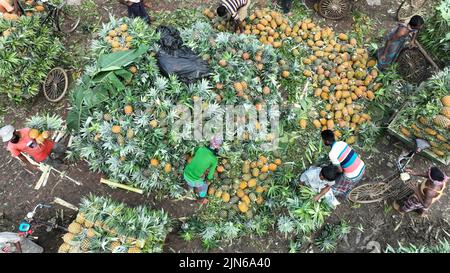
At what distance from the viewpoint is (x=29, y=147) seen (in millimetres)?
5613

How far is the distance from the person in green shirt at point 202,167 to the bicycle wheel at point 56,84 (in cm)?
334

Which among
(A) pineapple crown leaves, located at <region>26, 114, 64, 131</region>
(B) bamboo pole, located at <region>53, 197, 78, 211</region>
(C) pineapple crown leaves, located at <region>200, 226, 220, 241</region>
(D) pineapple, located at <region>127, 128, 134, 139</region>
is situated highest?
(D) pineapple, located at <region>127, 128, 134, 139</region>

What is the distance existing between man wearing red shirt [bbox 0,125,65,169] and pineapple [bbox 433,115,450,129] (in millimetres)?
6516

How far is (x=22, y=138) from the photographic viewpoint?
559 cm

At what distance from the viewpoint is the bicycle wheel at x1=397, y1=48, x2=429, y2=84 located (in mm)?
6772

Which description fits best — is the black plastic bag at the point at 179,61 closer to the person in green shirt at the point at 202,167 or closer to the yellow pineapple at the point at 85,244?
the person in green shirt at the point at 202,167

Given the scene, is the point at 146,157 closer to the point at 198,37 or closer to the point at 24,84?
the point at 198,37

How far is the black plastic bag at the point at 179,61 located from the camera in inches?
230

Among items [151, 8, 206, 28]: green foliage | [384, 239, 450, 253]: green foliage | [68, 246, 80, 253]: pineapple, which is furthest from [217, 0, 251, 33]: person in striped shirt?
[384, 239, 450, 253]: green foliage

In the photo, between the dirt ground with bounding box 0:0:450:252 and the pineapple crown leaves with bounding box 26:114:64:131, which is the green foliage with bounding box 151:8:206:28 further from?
the dirt ground with bounding box 0:0:450:252

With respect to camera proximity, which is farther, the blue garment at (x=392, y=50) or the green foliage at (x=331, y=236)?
the blue garment at (x=392, y=50)

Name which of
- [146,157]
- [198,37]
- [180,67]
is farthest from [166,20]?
[146,157]

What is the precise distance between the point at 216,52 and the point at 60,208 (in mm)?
3975

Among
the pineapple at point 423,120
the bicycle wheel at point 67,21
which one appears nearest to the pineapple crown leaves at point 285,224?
the pineapple at point 423,120
